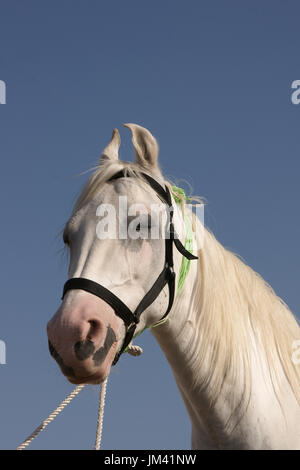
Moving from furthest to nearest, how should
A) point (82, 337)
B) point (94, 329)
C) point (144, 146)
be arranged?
1. point (144, 146)
2. point (94, 329)
3. point (82, 337)

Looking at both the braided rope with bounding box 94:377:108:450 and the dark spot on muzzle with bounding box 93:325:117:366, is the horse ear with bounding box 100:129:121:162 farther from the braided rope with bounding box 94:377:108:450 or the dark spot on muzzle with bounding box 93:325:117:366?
the braided rope with bounding box 94:377:108:450

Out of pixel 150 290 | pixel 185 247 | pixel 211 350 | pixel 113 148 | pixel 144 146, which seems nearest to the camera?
pixel 150 290

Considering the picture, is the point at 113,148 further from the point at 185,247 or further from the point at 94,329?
the point at 94,329

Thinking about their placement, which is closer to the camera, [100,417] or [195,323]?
[195,323]

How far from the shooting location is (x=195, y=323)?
169 inches

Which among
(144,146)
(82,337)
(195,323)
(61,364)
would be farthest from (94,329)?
(144,146)

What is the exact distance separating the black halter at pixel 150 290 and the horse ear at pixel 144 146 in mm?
189

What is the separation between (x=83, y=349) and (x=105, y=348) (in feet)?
0.60

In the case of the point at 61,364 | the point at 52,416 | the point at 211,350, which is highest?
the point at 61,364

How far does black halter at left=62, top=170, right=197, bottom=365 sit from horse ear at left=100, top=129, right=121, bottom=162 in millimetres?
484

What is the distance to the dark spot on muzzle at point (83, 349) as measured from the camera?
3467mm

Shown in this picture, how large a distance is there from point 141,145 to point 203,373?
5.92 ft

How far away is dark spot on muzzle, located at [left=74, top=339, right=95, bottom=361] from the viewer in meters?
3.47
